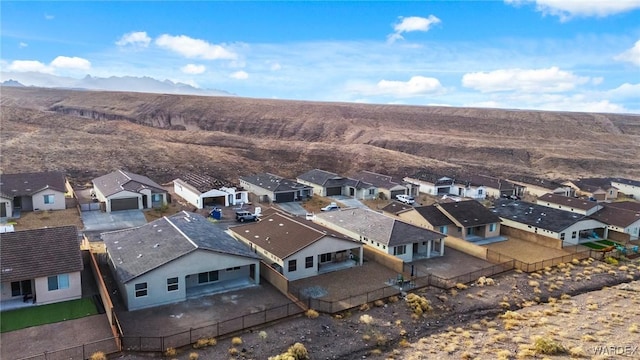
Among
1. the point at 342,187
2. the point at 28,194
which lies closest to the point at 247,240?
the point at 28,194

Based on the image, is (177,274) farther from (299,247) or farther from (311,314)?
(299,247)

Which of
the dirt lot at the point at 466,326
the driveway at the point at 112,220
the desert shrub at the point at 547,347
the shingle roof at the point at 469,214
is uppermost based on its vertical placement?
the shingle roof at the point at 469,214

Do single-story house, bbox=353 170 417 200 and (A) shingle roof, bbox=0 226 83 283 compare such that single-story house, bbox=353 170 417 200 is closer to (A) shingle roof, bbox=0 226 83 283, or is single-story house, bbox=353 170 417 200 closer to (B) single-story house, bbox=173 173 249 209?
(B) single-story house, bbox=173 173 249 209

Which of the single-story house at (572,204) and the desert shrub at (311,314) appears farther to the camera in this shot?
the single-story house at (572,204)

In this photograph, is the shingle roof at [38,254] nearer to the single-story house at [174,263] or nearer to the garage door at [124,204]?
the single-story house at [174,263]

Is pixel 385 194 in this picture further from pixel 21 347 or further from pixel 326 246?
pixel 21 347

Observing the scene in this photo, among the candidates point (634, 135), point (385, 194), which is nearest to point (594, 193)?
point (385, 194)

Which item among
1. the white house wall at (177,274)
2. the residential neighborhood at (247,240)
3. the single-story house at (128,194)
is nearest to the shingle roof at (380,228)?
the residential neighborhood at (247,240)
